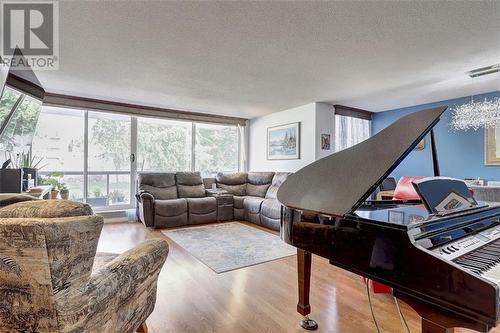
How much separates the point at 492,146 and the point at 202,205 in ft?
16.0

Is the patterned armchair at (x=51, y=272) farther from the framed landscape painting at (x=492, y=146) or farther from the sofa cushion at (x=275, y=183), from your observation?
the framed landscape painting at (x=492, y=146)

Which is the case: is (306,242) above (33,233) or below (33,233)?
below

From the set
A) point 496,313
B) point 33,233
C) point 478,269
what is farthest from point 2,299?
point 478,269

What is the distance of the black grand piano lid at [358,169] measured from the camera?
126cm

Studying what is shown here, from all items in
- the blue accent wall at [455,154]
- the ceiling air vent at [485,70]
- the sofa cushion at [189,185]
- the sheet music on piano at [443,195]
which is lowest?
the sofa cushion at [189,185]

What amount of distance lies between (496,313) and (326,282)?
5.75 ft

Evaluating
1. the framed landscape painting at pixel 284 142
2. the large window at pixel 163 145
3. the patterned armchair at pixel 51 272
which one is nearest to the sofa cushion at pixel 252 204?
the framed landscape painting at pixel 284 142

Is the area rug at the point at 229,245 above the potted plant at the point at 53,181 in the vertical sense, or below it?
below

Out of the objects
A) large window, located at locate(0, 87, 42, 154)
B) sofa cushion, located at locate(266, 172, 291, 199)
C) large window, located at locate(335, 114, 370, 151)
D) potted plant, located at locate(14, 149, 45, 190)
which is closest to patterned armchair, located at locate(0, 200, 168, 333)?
potted plant, located at locate(14, 149, 45, 190)

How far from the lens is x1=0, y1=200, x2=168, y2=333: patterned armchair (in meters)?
0.83

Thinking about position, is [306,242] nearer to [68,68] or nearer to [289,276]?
[289,276]

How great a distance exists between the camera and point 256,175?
5.66 m

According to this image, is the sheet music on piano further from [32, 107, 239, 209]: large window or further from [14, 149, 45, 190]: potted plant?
[32, 107, 239, 209]: large window

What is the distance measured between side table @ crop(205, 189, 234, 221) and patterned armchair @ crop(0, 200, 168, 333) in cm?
392
